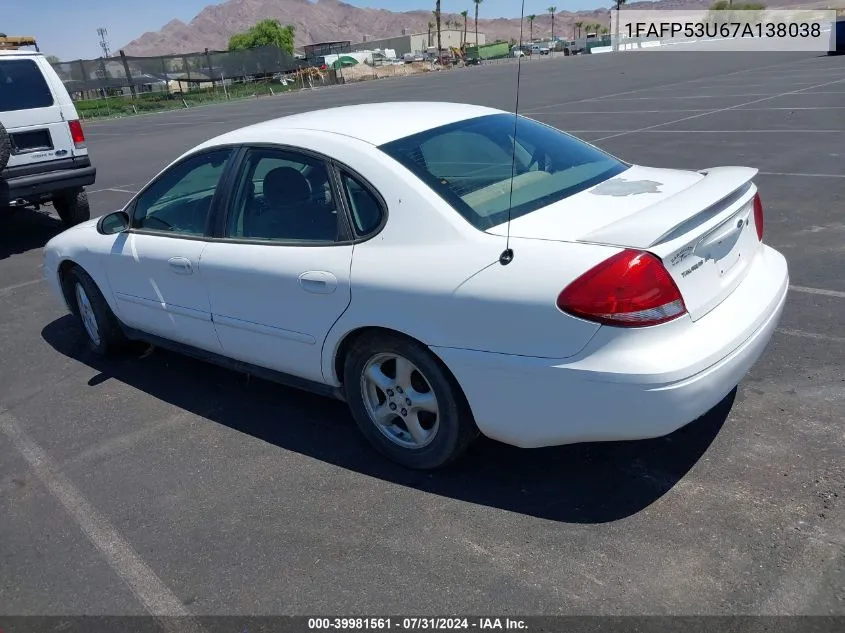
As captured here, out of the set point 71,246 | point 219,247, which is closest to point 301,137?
point 219,247

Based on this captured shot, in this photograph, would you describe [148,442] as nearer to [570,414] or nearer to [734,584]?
[570,414]

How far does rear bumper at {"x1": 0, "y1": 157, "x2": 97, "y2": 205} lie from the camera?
8227mm

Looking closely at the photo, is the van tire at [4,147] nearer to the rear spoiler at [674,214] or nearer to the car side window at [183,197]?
the car side window at [183,197]

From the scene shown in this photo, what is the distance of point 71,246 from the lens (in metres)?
5.08

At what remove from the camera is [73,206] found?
31.1 feet

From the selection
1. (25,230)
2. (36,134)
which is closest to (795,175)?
(36,134)

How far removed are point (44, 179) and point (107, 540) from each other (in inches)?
261

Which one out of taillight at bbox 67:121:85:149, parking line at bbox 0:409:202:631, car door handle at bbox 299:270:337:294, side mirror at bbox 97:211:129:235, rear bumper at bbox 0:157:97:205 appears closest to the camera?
parking line at bbox 0:409:202:631

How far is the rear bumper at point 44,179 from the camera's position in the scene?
8227mm

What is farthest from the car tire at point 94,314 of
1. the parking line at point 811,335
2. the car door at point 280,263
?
the parking line at point 811,335

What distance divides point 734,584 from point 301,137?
275 centimetres

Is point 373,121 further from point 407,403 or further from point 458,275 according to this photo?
point 407,403

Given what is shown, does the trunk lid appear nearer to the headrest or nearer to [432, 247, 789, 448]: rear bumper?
[432, 247, 789, 448]: rear bumper

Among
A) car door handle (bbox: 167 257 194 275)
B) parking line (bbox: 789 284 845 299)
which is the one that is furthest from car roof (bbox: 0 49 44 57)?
parking line (bbox: 789 284 845 299)
